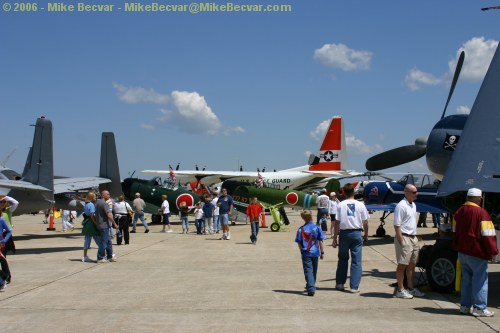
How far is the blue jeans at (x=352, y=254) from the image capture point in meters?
8.24

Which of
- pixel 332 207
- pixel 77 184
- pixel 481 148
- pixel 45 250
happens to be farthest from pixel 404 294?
pixel 77 184

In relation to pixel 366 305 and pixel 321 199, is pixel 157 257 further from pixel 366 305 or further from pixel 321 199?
pixel 321 199

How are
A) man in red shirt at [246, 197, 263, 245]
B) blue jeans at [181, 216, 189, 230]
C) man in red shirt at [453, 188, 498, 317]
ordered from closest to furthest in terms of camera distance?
man in red shirt at [453, 188, 498, 317]
man in red shirt at [246, 197, 263, 245]
blue jeans at [181, 216, 189, 230]

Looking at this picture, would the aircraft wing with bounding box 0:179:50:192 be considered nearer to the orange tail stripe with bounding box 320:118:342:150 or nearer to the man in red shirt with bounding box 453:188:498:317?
the man in red shirt with bounding box 453:188:498:317

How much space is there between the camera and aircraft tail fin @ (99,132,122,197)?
19.7 meters

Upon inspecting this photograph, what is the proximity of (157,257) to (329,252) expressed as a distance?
437 centimetres

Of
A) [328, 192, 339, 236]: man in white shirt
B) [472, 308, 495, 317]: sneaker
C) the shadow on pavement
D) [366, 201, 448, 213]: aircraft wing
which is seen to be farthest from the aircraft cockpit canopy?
[472, 308, 495, 317]: sneaker

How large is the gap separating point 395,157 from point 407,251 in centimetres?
526

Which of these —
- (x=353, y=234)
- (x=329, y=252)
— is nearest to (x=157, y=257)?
(x=329, y=252)

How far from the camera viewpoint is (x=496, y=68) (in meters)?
7.36

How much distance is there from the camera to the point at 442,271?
8070 mm

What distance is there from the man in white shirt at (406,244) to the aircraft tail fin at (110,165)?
13530 millimetres

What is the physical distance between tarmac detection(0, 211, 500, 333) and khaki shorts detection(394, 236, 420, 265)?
55 cm

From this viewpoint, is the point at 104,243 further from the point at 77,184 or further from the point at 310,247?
the point at 77,184
